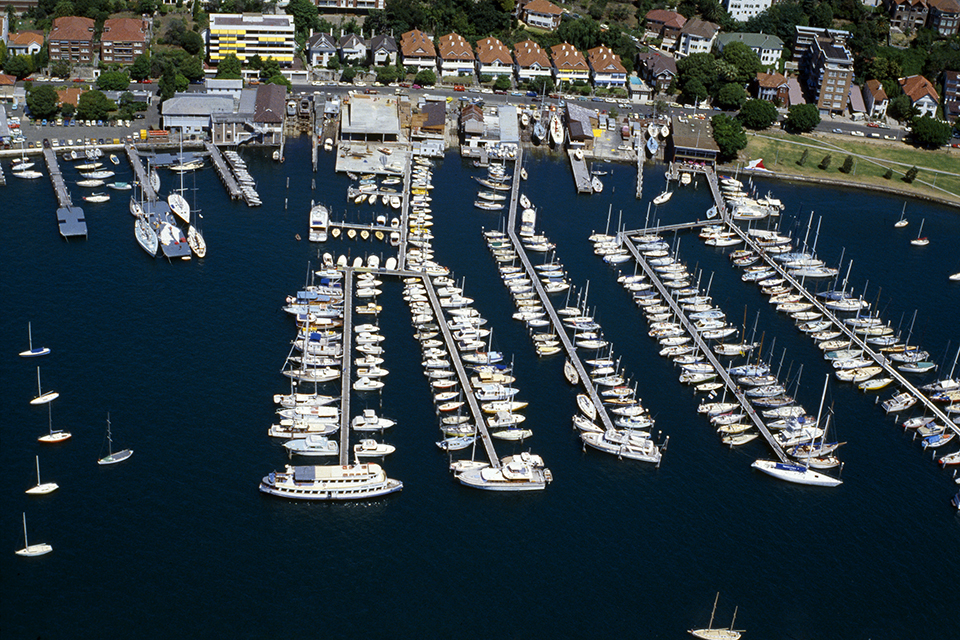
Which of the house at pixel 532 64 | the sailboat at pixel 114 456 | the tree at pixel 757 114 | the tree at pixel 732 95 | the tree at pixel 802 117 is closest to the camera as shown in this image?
the sailboat at pixel 114 456

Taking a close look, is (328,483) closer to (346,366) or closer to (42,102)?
(346,366)

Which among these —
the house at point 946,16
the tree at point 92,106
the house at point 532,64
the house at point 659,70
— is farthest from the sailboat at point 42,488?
the house at point 946,16

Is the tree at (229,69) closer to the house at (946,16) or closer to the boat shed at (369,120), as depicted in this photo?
the boat shed at (369,120)

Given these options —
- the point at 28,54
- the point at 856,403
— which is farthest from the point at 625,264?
the point at 28,54

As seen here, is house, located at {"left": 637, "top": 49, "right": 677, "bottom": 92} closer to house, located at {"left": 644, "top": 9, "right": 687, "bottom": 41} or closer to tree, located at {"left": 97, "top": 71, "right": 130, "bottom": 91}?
house, located at {"left": 644, "top": 9, "right": 687, "bottom": 41}

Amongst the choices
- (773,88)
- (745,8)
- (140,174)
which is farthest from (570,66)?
(140,174)
